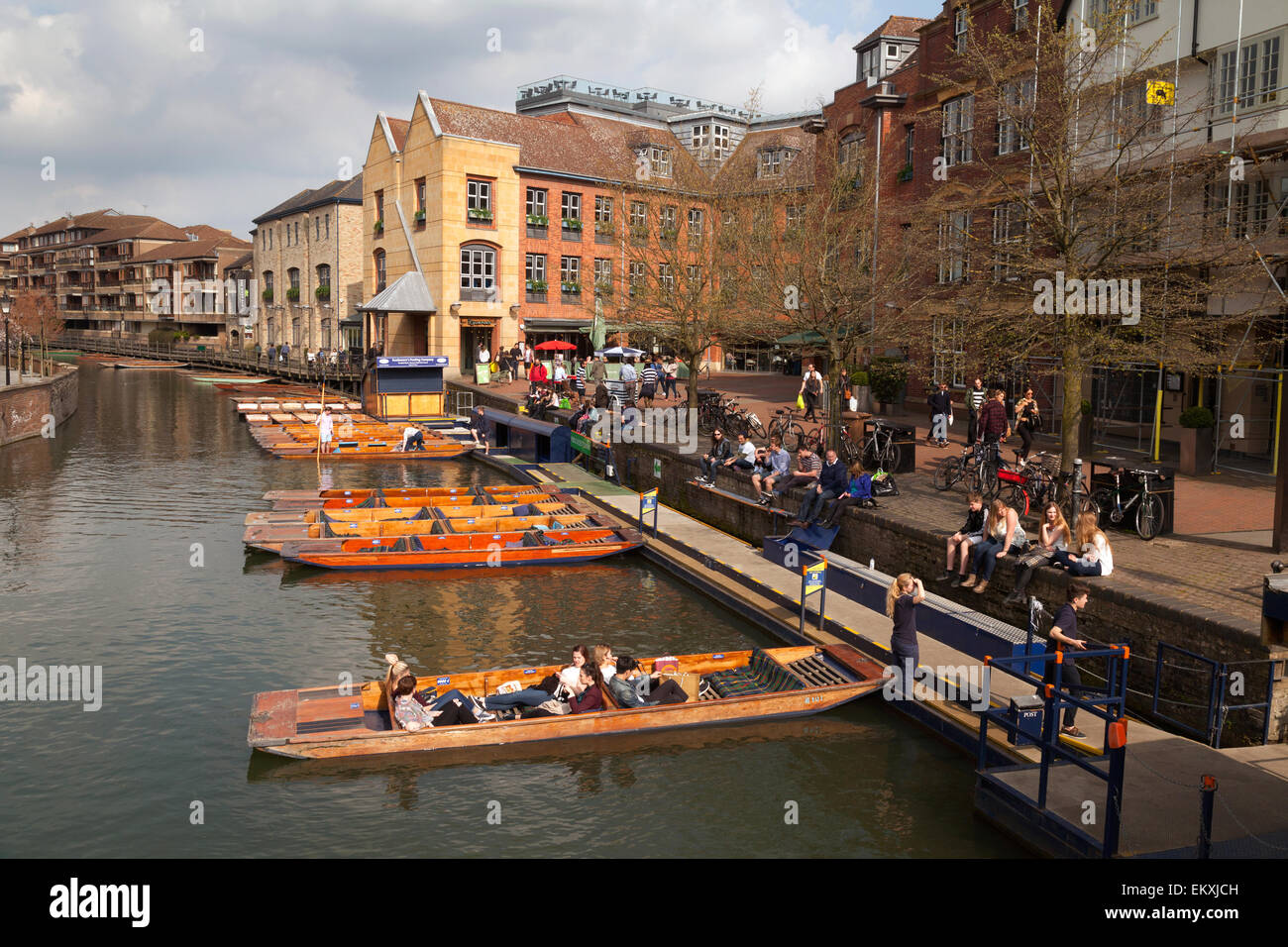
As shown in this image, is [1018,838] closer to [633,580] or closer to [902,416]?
[633,580]

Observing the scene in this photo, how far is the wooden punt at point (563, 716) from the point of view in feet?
Answer: 36.1

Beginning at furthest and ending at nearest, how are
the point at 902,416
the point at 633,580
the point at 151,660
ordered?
the point at 902,416 < the point at 633,580 < the point at 151,660

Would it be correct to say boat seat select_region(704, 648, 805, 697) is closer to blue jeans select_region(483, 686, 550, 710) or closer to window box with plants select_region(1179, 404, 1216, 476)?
blue jeans select_region(483, 686, 550, 710)

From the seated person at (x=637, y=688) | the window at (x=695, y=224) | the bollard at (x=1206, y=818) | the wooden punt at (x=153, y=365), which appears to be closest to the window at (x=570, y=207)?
the window at (x=695, y=224)

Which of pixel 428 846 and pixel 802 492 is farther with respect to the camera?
pixel 802 492

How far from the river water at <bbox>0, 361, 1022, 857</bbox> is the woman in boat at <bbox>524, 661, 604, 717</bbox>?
0.44 m

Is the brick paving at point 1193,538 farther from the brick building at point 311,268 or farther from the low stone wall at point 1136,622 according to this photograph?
the brick building at point 311,268

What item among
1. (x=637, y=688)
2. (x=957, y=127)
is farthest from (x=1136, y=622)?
(x=957, y=127)

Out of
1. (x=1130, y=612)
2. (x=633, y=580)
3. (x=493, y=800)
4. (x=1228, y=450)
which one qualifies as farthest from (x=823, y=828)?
(x=1228, y=450)

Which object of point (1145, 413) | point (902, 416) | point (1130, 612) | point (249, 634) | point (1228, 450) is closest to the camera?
point (1130, 612)

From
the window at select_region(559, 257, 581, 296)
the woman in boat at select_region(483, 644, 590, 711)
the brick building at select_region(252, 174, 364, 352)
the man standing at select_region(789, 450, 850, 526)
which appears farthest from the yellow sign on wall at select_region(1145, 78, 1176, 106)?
the brick building at select_region(252, 174, 364, 352)

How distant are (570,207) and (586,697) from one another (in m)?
44.8

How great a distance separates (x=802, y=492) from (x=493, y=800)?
444 inches
